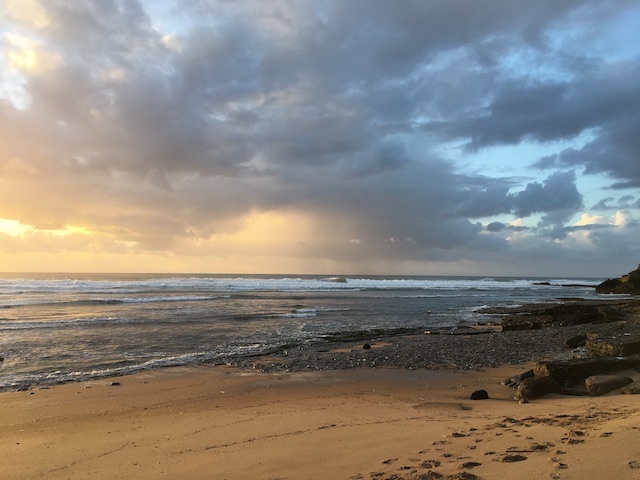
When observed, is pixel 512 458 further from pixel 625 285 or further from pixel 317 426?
pixel 625 285

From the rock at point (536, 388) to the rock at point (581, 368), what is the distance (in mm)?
682

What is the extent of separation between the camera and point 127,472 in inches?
211

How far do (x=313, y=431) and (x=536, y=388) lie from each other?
477 cm

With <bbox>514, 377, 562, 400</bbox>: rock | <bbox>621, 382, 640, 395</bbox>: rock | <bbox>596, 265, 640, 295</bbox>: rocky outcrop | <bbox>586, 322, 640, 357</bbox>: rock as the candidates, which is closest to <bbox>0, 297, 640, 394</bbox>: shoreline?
<bbox>586, 322, 640, 357</bbox>: rock

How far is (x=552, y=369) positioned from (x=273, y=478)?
23.7ft

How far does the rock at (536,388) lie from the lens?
Answer: 848 cm

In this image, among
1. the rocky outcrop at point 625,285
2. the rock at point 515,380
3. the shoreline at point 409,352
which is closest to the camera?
the rock at point 515,380

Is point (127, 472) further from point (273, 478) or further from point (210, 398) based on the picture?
point (210, 398)

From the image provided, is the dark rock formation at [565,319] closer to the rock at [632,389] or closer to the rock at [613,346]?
the rock at [613,346]

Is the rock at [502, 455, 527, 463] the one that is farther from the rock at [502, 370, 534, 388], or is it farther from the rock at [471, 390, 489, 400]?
the rock at [502, 370, 534, 388]

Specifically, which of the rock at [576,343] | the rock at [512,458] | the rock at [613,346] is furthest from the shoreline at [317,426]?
the rock at [576,343]

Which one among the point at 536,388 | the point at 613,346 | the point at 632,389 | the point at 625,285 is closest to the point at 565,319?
the point at 613,346

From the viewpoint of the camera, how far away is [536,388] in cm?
855

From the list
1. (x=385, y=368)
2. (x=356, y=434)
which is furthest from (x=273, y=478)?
(x=385, y=368)
